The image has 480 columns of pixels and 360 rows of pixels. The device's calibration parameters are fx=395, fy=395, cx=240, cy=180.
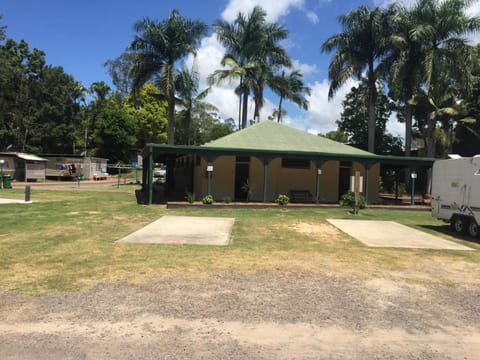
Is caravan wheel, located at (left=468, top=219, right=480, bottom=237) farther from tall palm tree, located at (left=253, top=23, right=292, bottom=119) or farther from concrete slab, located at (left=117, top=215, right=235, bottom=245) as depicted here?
tall palm tree, located at (left=253, top=23, right=292, bottom=119)

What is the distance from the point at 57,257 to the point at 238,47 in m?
26.3

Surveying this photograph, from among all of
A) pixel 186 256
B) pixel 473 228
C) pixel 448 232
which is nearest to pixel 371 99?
pixel 448 232

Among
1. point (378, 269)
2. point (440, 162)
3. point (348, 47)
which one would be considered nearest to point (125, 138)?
point (348, 47)

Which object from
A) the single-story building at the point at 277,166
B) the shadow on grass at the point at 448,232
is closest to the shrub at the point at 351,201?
the single-story building at the point at 277,166

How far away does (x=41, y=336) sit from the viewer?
12.5 feet

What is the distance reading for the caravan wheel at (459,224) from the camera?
37.1 ft

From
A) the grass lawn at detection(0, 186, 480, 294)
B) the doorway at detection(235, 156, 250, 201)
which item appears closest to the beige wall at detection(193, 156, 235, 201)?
the doorway at detection(235, 156, 250, 201)

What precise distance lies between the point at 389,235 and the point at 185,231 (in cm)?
546

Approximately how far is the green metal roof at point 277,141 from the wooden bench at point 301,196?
2.09m

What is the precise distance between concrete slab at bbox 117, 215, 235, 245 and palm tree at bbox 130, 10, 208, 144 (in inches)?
604

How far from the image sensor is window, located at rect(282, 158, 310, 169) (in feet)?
64.5

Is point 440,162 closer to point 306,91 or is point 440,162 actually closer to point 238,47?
point 238,47

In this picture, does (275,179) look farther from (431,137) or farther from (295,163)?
(431,137)

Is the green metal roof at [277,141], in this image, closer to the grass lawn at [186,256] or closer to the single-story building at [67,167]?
the grass lawn at [186,256]
